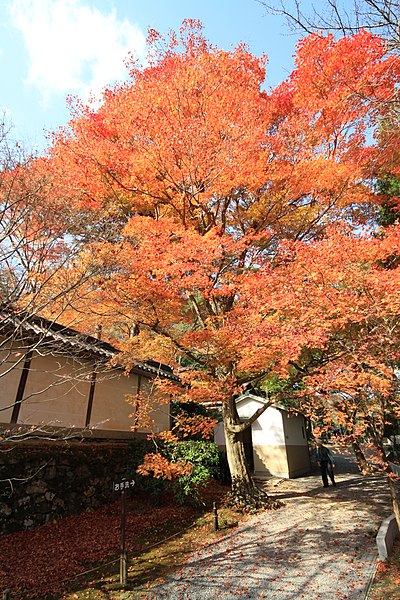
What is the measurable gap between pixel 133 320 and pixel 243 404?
13.0 meters

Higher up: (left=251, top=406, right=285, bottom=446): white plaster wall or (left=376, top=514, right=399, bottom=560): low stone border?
(left=251, top=406, right=285, bottom=446): white plaster wall

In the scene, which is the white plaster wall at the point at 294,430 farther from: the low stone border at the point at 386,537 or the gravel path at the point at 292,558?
the low stone border at the point at 386,537

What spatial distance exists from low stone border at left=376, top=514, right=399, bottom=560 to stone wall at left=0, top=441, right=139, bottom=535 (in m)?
8.11

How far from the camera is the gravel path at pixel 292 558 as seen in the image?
6.04 m

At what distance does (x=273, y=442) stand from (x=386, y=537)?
1202 centimetres

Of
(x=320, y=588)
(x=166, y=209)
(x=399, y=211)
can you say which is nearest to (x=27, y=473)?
(x=320, y=588)

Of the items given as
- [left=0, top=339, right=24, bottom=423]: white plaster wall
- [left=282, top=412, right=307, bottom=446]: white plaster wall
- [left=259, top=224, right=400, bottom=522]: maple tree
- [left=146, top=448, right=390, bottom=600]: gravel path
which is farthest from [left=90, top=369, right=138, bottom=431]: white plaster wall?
[left=282, top=412, right=307, bottom=446]: white plaster wall

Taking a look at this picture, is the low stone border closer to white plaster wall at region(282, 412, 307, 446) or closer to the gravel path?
the gravel path

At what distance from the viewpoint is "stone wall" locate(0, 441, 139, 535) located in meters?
8.92

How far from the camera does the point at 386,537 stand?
283 inches

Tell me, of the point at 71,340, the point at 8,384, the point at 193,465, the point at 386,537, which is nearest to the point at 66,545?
the point at 193,465

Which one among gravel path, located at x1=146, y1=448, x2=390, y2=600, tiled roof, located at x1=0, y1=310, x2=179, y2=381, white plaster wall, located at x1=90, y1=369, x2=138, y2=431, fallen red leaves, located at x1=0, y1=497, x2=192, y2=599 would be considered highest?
tiled roof, located at x1=0, y1=310, x2=179, y2=381

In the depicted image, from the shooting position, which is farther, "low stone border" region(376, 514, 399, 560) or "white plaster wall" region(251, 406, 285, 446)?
"white plaster wall" region(251, 406, 285, 446)

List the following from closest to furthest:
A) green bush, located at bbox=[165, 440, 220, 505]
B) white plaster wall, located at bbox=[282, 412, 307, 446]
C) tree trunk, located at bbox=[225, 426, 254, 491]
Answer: green bush, located at bbox=[165, 440, 220, 505] → tree trunk, located at bbox=[225, 426, 254, 491] → white plaster wall, located at bbox=[282, 412, 307, 446]
